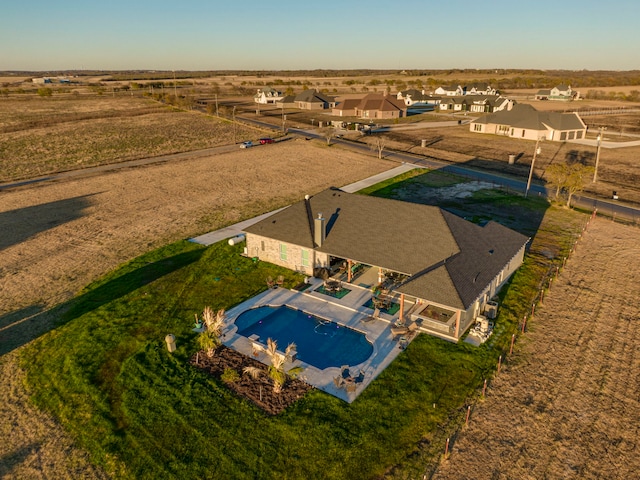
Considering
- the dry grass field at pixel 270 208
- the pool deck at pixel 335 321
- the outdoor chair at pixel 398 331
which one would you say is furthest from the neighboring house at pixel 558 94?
the outdoor chair at pixel 398 331

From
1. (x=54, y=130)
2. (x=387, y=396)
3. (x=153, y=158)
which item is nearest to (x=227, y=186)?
(x=153, y=158)

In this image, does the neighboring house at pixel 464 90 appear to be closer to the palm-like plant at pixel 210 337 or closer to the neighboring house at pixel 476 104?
the neighboring house at pixel 476 104

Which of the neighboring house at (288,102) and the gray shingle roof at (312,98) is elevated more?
the gray shingle roof at (312,98)

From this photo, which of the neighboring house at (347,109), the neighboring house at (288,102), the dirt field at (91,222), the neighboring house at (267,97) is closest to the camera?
the dirt field at (91,222)

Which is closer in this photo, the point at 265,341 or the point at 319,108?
the point at 265,341

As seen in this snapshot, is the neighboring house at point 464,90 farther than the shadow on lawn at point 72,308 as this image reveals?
Yes

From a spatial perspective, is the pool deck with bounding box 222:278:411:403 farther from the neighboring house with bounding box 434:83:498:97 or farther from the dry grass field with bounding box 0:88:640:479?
the neighboring house with bounding box 434:83:498:97

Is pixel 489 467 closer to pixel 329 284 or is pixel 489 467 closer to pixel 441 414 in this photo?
pixel 441 414
